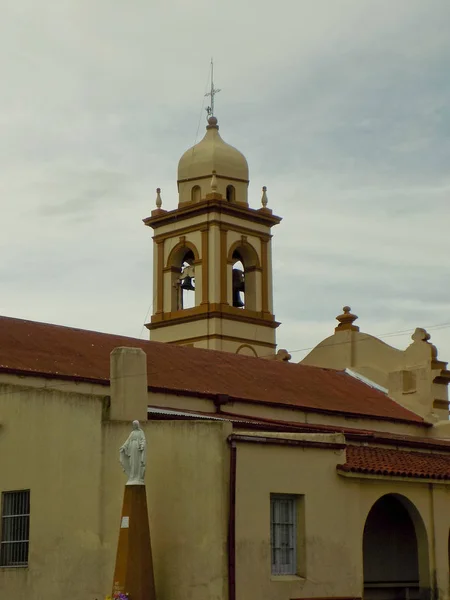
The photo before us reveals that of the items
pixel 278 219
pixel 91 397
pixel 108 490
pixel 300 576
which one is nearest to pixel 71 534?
pixel 108 490

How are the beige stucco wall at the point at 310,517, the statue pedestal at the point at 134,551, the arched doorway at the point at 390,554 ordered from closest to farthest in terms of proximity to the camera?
the statue pedestal at the point at 134,551 < the beige stucco wall at the point at 310,517 < the arched doorway at the point at 390,554

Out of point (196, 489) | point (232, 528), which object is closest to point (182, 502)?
point (196, 489)

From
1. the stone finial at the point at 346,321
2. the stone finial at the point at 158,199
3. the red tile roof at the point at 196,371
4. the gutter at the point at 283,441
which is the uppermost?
the stone finial at the point at 158,199

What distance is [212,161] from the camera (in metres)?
44.4

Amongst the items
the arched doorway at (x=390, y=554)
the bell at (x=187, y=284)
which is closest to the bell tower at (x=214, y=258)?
the bell at (x=187, y=284)

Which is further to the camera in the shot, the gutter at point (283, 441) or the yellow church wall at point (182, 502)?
the gutter at point (283, 441)

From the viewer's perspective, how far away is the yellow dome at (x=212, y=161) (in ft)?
146

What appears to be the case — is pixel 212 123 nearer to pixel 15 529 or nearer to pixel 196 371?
pixel 196 371

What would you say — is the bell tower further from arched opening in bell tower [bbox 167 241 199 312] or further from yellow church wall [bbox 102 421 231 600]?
yellow church wall [bbox 102 421 231 600]

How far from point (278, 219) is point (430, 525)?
2266 cm

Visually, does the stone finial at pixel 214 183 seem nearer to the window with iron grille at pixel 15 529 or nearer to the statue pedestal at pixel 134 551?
the window with iron grille at pixel 15 529

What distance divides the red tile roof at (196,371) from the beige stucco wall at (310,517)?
6552mm

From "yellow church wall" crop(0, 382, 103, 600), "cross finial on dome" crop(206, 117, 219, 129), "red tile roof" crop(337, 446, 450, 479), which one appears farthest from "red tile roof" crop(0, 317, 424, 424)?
"cross finial on dome" crop(206, 117, 219, 129)

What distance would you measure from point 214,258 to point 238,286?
2028mm
